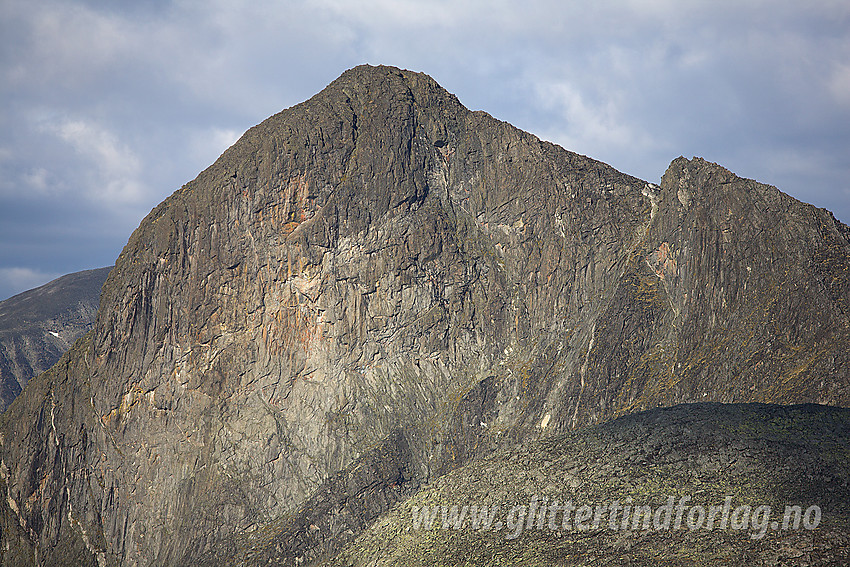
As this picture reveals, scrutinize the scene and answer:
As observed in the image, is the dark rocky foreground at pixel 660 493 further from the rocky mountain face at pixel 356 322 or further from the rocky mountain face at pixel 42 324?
the rocky mountain face at pixel 42 324

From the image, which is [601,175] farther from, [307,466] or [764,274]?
[307,466]

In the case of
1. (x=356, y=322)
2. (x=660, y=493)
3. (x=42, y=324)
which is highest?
(x=42, y=324)

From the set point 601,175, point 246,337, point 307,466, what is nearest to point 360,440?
point 307,466

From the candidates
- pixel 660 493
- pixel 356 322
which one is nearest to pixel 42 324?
pixel 356 322

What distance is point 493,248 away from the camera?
73438 mm

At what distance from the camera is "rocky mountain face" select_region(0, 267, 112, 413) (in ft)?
456

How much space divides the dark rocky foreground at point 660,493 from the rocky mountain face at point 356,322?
36.6 feet

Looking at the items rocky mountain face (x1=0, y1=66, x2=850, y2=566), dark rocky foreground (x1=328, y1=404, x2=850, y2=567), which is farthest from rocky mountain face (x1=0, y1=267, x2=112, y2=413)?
dark rocky foreground (x1=328, y1=404, x2=850, y2=567)

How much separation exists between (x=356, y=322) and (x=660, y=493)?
35.7 meters

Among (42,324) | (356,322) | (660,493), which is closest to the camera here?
(660,493)

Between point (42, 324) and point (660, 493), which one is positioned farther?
point (42, 324)

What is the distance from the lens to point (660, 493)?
40344mm

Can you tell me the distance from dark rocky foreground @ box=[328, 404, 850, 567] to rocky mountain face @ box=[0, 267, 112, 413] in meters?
112

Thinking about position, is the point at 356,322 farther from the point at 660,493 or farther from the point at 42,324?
the point at 42,324
